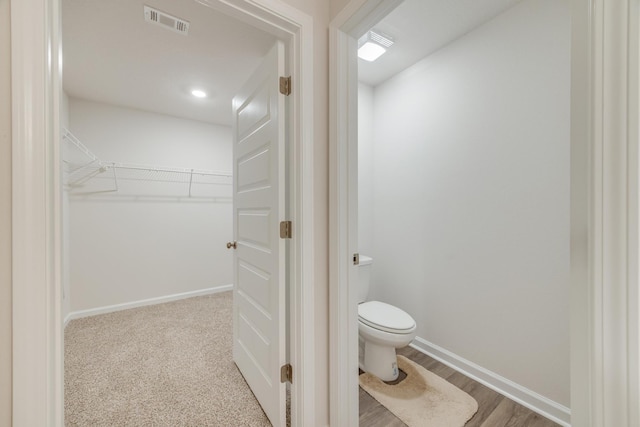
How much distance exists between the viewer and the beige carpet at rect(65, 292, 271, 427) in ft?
4.42

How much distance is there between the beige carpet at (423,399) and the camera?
1.35m

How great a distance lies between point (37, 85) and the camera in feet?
2.09

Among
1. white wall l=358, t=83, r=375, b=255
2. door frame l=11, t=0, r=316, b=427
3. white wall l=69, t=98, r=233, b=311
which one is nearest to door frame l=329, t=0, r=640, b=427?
door frame l=11, t=0, r=316, b=427

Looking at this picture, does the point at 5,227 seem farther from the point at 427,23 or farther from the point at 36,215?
the point at 427,23

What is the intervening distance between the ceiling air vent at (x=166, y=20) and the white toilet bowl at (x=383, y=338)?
2180 millimetres

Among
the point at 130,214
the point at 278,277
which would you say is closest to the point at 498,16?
the point at 278,277

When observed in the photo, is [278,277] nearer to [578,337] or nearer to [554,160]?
[578,337]

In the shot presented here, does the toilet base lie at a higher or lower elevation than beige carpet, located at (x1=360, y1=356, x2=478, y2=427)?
higher

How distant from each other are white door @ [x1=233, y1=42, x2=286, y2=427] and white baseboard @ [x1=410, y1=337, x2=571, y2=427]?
4.21 feet

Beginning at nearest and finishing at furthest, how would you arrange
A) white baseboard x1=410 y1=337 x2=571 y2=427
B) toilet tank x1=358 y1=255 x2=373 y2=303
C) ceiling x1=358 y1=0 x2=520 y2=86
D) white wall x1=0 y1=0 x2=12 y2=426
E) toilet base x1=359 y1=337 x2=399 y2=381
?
white wall x1=0 y1=0 x2=12 y2=426 < white baseboard x1=410 y1=337 x2=571 y2=427 < ceiling x1=358 y1=0 x2=520 y2=86 < toilet base x1=359 y1=337 x2=399 y2=381 < toilet tank x1=358 y1=255 x2=373 y2=303

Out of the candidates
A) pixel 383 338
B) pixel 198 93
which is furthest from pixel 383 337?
pixel 198 93

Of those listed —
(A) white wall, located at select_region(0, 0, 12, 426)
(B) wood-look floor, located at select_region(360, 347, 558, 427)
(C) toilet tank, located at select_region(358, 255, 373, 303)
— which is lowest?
(B) wood-look floor, located at select_region(360, 347, 558, 427)

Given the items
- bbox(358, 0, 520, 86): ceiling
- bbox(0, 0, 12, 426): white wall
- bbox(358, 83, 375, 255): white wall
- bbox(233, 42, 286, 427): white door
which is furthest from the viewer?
bbox(358, 83, 375, 255): white wall

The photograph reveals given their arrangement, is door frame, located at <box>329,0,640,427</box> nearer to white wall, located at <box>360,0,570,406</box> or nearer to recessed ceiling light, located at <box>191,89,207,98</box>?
white wall, located at <box>360,0,570,406</box>
